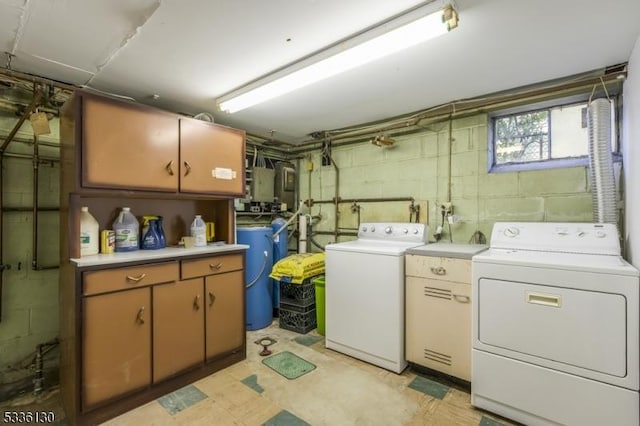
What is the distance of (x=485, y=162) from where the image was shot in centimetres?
267

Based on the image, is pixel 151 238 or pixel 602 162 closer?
pixel 602 162

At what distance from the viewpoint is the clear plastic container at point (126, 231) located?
2.19 meters

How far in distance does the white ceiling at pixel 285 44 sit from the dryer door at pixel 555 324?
1.46 metres

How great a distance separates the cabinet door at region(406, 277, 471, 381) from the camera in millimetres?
2129

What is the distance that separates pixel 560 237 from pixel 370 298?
1.41 m

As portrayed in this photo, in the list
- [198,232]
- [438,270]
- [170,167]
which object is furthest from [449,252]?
[170,167]

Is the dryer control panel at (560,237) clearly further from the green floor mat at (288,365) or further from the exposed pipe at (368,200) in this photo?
the green floor mat at (288,365)

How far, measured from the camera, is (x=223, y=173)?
2561 mm

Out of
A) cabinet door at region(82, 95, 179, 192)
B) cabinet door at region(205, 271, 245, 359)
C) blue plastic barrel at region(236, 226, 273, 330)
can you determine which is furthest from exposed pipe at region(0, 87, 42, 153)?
blue plastic barrel at region(236, 226, 273, 330)

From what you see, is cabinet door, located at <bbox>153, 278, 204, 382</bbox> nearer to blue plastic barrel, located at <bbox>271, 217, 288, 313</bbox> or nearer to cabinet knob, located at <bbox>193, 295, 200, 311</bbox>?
cabinet knob, located at <bbox>193, 295, 200, 311</bbox>

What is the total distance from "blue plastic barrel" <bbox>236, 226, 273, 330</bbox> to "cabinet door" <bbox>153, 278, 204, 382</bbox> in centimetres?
95

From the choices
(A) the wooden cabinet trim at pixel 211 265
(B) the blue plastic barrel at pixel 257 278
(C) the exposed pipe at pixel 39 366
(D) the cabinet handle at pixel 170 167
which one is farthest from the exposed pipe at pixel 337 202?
(C) the exposed pipe at pixel 39 366

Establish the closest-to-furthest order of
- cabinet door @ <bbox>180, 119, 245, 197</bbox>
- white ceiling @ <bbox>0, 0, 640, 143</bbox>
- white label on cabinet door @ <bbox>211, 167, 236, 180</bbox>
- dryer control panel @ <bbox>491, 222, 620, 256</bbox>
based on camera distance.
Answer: white ceiling @ <bbox>0, 0, 640, 143</bbox> → dryer control panel @ <bbox>491, 222, 620, 256</bbox> → cabinet door @ <bbox>180, 119, 245, 197</bbox> → white label on cabinet door @ <bbox>211, 167, 236, 180</bbox>

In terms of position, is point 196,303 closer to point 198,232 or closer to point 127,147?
point 198,232
